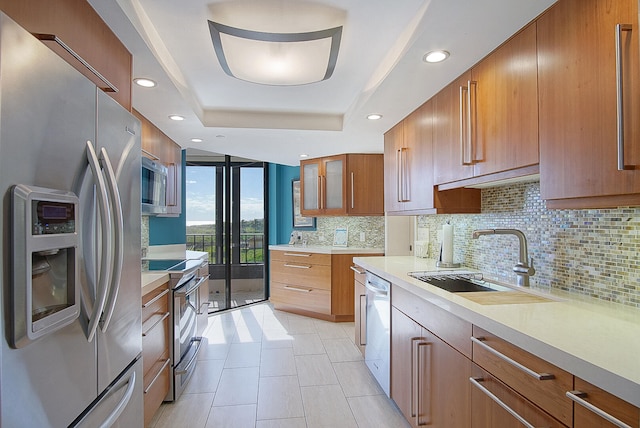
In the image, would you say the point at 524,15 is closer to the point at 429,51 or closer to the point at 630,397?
the point at 429,51

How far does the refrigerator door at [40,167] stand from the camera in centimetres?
79

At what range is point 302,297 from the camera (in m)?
4.66

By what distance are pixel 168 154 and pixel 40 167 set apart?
283cm

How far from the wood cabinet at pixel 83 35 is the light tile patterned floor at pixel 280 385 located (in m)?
2.04

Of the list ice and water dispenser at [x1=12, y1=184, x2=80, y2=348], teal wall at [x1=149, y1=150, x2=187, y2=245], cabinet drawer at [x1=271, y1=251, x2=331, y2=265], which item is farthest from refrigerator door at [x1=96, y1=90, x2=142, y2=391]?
cabinet drawer at [x1=271, y1=251, x2=331, y2=265]

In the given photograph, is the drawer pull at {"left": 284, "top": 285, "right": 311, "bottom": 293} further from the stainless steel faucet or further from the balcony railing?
the stainless steel faucet

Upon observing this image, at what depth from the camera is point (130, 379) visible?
1.47 metres

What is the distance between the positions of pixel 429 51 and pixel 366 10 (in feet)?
1.27

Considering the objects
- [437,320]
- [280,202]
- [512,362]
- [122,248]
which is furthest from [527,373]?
[280,202]

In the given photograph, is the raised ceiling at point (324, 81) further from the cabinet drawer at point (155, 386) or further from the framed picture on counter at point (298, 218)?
the cabinet drawer at point (155, 386)

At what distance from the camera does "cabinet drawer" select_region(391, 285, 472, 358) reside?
151 cm

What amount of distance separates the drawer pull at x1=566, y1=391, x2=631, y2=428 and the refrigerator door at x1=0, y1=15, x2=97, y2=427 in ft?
4.57

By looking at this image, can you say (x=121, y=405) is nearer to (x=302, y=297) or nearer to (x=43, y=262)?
(x=43, y=262)

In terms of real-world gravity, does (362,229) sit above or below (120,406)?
above
